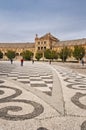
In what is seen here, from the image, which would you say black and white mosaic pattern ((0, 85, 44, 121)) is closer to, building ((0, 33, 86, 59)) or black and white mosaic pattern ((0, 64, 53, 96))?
black and white mosaic pattern ((0, 64, 53, 96))

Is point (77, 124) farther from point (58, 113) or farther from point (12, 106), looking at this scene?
point (12, 106)

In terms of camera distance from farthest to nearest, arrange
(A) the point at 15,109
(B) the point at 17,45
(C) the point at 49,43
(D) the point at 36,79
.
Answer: (B) the point at 17,45
(C) the point at 49,43
(D) the point at 36,79
(A) the point at 15,109

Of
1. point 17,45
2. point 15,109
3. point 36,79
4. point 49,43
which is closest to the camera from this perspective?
point 15,109

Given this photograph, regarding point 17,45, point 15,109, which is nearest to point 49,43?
point 17,45

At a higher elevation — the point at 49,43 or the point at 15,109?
the point at 49,43

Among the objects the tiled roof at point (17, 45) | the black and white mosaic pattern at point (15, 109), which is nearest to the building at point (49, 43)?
the tiled roof at point (17, 45)

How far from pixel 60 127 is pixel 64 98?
284 centimetres

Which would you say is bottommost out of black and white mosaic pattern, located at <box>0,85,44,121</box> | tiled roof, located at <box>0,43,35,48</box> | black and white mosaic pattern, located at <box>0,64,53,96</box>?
black and white mosaic pattern, located at <box>0,64,53,96</box>

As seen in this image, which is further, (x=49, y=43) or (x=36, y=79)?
(x=49, y=43)

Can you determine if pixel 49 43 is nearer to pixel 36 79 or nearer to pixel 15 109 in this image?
pixel 36 79

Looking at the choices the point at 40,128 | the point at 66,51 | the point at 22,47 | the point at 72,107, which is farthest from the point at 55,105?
the point at 22,47

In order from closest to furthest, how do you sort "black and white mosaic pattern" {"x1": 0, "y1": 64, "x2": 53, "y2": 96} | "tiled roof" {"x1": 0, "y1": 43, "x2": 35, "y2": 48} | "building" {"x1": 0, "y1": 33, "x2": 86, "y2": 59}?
"black and white mosaic pattern" {"x1": 0, "y1": 64, "x2": 53, "y2": 96}, "building" {"x1": 0, "y1": 33, "x2": 86, "y2": 59}, "tiled roof" {"x1": 0, "y1": 43, "x2": 35, "y2": 48}

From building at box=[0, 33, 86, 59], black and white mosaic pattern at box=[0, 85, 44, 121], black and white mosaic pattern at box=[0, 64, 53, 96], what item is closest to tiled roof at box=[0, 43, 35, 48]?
building at box=[0, 33, 86, 59]

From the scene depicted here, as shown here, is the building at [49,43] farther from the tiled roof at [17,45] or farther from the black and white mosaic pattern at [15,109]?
the black and white mosaic pattern at [15,109]
